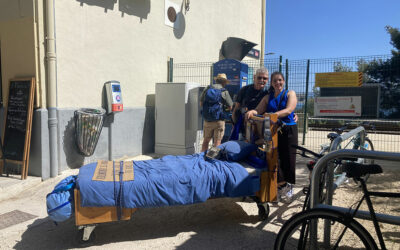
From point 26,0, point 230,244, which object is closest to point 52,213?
point 230,244

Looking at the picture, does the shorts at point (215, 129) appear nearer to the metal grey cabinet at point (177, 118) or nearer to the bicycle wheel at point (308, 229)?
the metal grey cabinet at point (177, 118)

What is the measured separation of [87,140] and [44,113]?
2.79 feet

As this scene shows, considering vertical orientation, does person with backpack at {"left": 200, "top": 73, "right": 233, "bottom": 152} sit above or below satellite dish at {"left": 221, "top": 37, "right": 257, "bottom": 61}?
below

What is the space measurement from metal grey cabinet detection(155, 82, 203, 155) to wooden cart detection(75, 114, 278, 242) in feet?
10.4

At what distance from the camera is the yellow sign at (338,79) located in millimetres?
7672

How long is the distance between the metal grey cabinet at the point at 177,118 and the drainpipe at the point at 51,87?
252 cm

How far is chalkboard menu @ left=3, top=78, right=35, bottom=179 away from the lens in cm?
509

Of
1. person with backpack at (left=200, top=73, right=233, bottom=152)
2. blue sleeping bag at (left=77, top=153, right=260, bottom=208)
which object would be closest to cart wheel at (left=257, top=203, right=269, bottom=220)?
blue sleeping bag at (left=77, top=153, right=260, bottom=208)

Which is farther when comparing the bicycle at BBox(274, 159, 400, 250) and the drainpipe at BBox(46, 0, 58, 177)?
the drainpipe at BBox(46, 0, 58, 177)

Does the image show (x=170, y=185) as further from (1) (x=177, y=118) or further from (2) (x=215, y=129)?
(1) (x=177, y=118)

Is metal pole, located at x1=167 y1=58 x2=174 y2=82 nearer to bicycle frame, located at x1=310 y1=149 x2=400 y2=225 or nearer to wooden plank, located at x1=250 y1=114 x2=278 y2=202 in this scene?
wooden plank, located at x1=250 y1=114 x2=278 y2=202

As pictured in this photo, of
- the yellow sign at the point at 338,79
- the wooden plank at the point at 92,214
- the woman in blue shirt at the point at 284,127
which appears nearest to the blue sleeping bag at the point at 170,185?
the wooden plank at the point at 92,214

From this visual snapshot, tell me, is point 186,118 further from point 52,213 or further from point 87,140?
point 52,213

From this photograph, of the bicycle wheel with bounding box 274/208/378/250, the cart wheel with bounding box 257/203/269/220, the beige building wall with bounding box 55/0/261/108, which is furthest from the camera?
the beige building wall with bounding box 55/0/261/108
